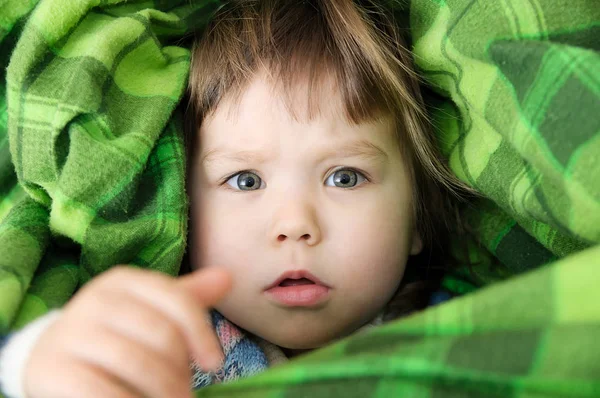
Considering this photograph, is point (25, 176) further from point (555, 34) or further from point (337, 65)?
point (555, 34)

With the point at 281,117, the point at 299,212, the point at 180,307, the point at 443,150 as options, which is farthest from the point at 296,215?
the point at 180,307

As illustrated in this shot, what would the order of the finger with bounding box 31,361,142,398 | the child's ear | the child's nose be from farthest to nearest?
the child's ear → the child's nose → the finger with bounding box 31,361,142,398

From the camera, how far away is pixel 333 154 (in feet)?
2.99

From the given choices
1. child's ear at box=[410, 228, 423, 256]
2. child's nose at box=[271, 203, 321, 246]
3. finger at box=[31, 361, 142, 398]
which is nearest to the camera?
finger at box=[31, 361, 142, 398]

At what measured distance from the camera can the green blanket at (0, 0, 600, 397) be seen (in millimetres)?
503

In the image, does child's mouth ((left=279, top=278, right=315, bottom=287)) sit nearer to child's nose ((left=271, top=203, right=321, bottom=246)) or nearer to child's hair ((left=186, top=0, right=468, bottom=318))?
child's nose ((left=271, top=203, right=321, bottom=246))

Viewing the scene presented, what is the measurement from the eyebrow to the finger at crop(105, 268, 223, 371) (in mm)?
397

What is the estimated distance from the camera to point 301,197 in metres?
0.89

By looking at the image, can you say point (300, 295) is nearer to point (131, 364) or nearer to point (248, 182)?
point (248, 182)

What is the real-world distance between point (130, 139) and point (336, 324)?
0.34 m

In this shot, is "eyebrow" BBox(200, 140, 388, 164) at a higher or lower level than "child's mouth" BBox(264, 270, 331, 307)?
higher

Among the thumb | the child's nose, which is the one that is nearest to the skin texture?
the child's nose

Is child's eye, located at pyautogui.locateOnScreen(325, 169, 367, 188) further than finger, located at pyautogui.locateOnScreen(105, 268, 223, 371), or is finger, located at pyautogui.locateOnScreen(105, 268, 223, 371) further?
child's eye, located at pyautogui.locateOnScreen(325, 169, 367, 188)

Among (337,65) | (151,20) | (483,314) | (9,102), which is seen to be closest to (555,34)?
(337,65)
